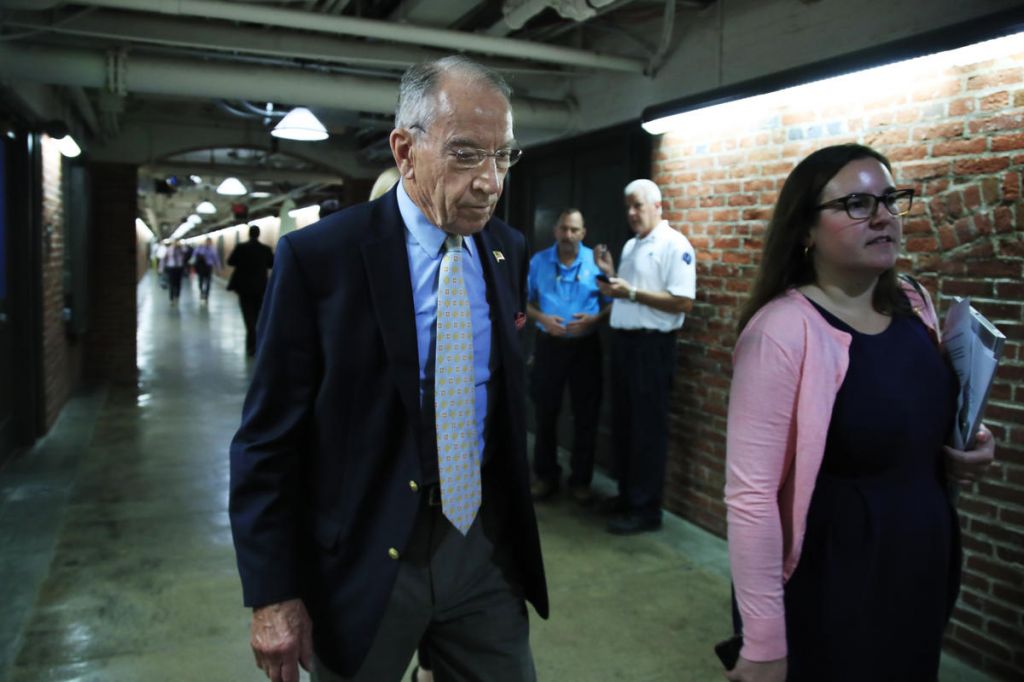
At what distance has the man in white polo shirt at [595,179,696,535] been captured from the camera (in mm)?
4266

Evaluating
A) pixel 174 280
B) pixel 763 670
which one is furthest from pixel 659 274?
pixel 174 280

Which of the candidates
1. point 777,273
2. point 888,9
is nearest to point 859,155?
point 777,273

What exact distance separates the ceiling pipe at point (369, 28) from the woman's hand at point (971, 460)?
3694mm

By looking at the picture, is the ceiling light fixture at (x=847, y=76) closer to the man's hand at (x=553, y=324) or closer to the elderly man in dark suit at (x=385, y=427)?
the man's hand at (x=553, y=324)

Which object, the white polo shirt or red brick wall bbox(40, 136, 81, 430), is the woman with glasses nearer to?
the white polo shirt

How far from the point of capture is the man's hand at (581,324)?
4867mm

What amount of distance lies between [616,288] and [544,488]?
1488 mm

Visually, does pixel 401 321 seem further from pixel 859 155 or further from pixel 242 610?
pixel 242 610

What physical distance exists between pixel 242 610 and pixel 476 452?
7.87 ft

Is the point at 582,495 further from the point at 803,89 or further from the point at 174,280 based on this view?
the point at 174,280

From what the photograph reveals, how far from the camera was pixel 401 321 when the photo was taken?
4.95 feet

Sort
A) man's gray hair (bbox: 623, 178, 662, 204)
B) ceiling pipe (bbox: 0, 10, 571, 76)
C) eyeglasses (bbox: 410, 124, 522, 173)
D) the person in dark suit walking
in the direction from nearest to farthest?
eyeglasses (bbox: 410, 124, 522, 173), man's gray hair (bbox: 623, 178, 662, 204), ceiling pipe (bbox: 0, 10, 571, 76), the person in dark suit walking

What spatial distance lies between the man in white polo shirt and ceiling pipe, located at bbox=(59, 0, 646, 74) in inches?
41.4

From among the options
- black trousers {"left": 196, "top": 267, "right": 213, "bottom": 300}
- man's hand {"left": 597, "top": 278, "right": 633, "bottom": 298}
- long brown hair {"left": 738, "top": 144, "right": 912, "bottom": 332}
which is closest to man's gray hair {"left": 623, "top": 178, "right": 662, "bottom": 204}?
man's hand {"left": 597, "top": 278, "right": 633, "bottom": 298}
